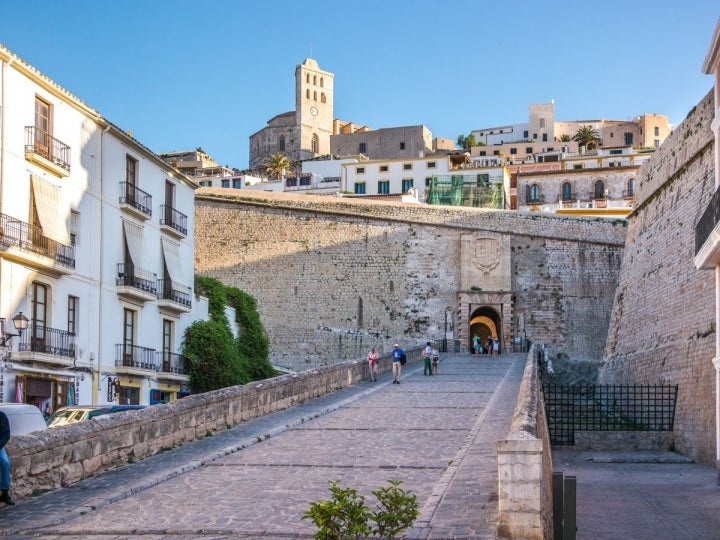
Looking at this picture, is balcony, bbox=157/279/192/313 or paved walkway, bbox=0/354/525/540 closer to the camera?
paved walkway, bbox=0/354/525/540

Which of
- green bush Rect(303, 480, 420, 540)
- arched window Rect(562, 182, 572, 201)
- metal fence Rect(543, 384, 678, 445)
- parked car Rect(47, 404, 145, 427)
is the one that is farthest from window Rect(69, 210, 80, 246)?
arched window Rect(562, 182, 572, 201)

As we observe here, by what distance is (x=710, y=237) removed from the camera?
56.9 ft

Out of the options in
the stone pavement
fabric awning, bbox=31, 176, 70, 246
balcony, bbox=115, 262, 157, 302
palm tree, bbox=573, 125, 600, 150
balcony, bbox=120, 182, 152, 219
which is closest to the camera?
the stone pavement

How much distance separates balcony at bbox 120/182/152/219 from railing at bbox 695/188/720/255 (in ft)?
51.6

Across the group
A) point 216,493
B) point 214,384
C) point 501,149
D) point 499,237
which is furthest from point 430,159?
point 216,493

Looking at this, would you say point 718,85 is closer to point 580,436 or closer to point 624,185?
point 580,436

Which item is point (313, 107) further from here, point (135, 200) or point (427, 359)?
point (427, 359)

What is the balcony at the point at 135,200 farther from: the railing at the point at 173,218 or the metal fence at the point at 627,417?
the metal fence at the point at 627,417

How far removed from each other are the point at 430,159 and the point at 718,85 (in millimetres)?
47485

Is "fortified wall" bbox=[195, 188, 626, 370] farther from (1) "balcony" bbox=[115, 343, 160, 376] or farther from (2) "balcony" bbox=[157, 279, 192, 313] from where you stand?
(1) "balcony" bbox=[115, 343, 160, 376]

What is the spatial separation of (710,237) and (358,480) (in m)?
9.05

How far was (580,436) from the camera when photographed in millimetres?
24344

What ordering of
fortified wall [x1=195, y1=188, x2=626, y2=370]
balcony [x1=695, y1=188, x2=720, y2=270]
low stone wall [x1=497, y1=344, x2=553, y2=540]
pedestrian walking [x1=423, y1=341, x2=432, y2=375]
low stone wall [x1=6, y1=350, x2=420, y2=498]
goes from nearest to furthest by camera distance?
low stone wall [x1=497, y1=344, x2=553, y2=540], low stone wall [x1=6, y1=350, x2=420, y2=498], balcony [x1=695, y1=188, x2=720, y2=270], pedestrian walking [x1=423, y1=341, x2=432, y2=375], fortified wall [x1=195, y1=188, x2=626, y2=370]

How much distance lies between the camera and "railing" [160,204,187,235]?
1237 inches
